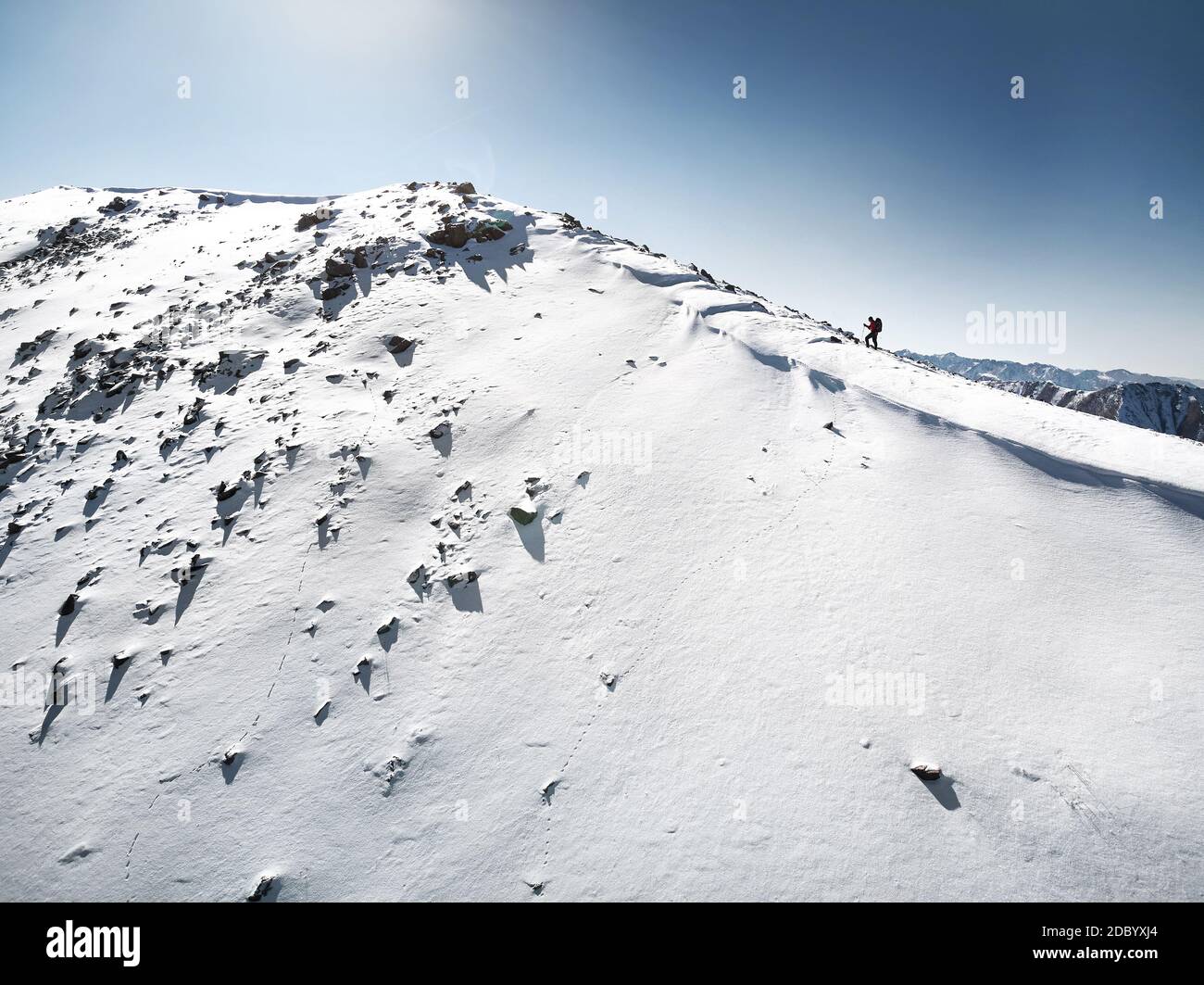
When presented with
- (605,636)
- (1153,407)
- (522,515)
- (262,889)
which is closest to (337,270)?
(522,515)

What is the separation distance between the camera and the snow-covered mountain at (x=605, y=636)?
5258mm

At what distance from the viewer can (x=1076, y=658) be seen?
6195mm

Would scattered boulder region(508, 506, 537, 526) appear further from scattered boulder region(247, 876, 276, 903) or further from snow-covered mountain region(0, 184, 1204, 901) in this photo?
scattered boulder region(247, 876, 276, 903)

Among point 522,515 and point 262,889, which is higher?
point 522,515

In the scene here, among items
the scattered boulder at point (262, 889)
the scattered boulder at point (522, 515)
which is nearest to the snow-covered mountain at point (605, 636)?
the scattered boulder at point (262, 889)

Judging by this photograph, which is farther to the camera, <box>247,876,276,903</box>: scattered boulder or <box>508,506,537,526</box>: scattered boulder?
<box>508,506,537,526</box>: scattered boulder

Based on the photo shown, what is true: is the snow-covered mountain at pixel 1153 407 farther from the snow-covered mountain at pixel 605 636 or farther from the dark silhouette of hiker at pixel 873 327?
the snow-covered mountain at pixel 605 636

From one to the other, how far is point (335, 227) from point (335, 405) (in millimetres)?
17806

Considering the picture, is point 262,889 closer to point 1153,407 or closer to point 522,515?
point 522,515

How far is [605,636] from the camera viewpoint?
7508 millimetres

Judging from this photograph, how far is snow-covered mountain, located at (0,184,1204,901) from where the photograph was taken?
5.26 m

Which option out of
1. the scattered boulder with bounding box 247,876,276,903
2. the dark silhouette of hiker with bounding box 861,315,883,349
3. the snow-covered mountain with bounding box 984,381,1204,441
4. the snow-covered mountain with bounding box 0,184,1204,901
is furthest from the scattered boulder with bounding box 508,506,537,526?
the snow-covered mountain with bounding box 984,381,1204,441
